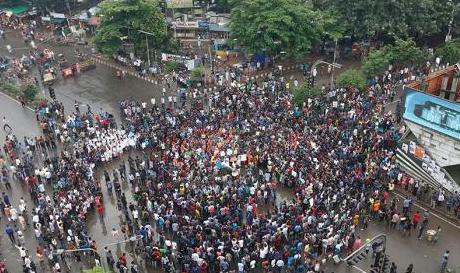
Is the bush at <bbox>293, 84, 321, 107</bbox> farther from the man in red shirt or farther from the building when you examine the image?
the man in red shirt

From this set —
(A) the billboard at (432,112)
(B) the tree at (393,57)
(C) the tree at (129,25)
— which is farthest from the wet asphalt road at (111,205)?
(A) the billboard at (432,112)

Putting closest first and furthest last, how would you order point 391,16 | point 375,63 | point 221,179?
point 221,179, point 375,63, point 391,16

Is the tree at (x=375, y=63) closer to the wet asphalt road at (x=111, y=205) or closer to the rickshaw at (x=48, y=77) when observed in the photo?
the wet asphalt road at (x=111, y=205)

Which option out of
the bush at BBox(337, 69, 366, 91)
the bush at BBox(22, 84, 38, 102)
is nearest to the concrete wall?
the bush at BBox(337, 69, 366, 91)

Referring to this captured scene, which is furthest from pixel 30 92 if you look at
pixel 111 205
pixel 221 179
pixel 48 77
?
pixel 221 179

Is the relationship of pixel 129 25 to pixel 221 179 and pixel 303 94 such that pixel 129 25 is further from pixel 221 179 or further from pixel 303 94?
pixel 221 179

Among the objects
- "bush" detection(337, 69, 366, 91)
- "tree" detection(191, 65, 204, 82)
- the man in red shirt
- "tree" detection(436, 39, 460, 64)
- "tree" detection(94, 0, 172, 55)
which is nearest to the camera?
the man in red shirt

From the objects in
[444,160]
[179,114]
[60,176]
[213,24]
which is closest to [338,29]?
[213,24]
